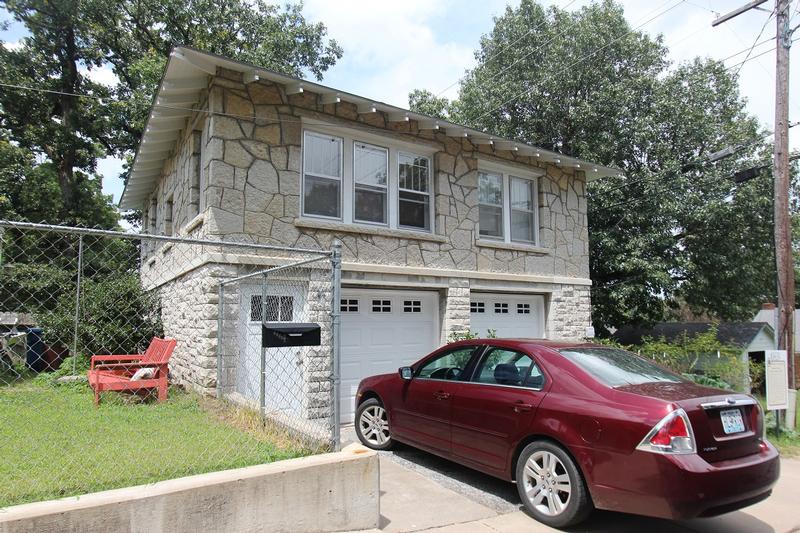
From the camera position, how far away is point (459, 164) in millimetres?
10688

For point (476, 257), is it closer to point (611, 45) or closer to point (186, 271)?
point (186, 271)

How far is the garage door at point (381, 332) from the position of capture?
9.24 m

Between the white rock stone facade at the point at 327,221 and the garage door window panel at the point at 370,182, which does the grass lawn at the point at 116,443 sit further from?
the garage door window panel at the point at 370,182

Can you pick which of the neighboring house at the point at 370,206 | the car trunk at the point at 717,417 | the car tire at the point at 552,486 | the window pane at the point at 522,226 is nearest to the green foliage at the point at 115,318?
the neighboring house at the point at 370,206

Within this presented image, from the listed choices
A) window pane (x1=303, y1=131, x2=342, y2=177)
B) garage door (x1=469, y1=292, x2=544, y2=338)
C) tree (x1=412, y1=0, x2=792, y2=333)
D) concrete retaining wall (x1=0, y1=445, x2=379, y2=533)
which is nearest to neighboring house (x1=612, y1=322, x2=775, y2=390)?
tree (x1=412, y1=0, x2=792, y2=333)

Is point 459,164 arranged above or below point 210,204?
above

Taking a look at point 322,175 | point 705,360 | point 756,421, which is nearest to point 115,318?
point 322,175

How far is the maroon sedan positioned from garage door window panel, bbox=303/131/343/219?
13.5 ft

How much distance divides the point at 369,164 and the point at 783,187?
7.46 m

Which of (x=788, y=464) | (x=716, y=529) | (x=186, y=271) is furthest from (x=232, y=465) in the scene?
(x=788, y=464)

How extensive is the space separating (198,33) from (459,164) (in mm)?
14908

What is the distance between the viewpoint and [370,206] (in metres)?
9.62

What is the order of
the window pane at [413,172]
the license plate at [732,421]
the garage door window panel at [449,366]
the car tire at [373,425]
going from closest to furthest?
the license plate at [732,421] < the garage door window panel at [449,366] < the car tire at [373,425] < the window pane at [413,172]

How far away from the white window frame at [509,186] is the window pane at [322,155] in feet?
10.8
